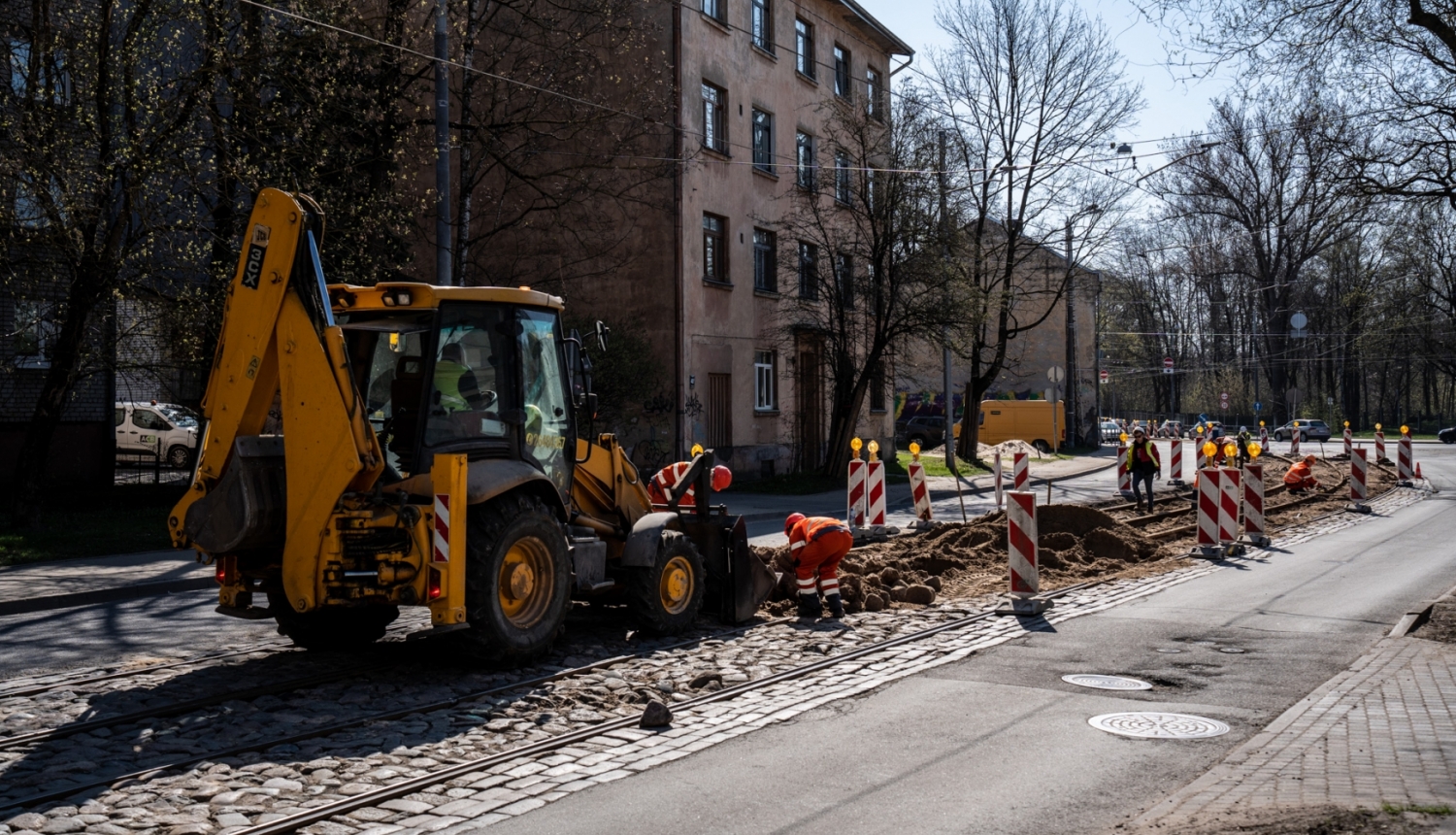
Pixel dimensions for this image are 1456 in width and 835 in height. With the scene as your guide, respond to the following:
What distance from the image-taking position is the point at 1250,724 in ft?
23.0

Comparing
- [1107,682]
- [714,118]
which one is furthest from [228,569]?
[714,118]

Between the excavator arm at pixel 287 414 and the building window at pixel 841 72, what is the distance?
1238 inches

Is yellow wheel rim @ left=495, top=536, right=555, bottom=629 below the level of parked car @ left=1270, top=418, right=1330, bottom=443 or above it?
below

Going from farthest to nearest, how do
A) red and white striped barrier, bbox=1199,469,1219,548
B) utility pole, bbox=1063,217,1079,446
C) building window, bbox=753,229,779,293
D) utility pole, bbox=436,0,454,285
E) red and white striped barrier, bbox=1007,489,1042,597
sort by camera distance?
1. utility pole, bbox=1063,217,1079,446
2. building window, bbox=753,229,779,293
3. utility pole, bbox=436,0,454,285
4. red and white striped barrier, bbox=1199,469,1219,548
5. red and white striped barrier, bbox=1007,489,1042,597

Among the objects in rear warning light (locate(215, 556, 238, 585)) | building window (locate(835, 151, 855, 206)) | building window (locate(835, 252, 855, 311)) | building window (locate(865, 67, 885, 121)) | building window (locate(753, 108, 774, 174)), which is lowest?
rear warning light (locate(215, 556, 238, 585))

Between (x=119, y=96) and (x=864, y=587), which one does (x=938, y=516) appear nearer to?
(x=864, y=587)

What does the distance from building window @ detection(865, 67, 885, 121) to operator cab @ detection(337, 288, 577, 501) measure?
85.3 ft

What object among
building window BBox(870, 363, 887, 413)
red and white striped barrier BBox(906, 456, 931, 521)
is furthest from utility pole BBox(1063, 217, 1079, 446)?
red and white striped barrier BBox(906, 456, 931, 521)

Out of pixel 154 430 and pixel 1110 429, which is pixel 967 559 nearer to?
pixel 154 430

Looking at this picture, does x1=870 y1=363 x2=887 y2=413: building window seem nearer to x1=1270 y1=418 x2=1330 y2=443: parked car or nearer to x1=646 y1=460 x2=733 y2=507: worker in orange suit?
x1=646 y1=460 x2=733 y2=507: worker in orange suit

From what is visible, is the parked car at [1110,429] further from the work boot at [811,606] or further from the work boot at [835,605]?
the work boot at [811,606]

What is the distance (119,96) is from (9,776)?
1377cm

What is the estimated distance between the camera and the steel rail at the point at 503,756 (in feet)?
17.0

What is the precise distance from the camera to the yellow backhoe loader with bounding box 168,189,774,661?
7.61m
